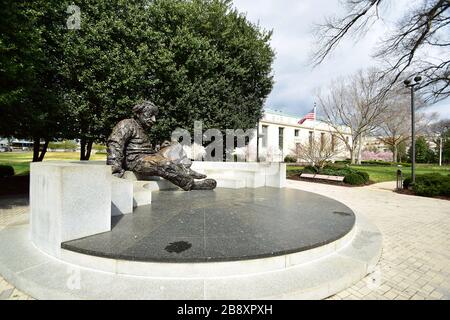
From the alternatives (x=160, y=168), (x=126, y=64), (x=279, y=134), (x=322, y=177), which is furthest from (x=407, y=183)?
(x=279, y=134)

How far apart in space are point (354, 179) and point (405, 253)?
37.3 ft

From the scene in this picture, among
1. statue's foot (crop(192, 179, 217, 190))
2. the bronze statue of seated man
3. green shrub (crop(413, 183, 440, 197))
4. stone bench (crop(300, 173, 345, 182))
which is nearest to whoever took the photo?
the bronze statue of seated man

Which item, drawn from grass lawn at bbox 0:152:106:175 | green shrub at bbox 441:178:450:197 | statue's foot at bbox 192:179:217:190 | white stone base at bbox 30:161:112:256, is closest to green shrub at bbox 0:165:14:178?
grass lawn at bbox 0:152:106:175

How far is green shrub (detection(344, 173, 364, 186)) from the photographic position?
571 inches

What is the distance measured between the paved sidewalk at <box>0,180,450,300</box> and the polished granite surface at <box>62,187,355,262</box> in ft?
2.49

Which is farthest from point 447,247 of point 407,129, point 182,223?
point 407,129

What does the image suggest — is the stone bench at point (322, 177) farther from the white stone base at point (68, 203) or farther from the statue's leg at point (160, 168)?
the white stone base at point (68, 203)

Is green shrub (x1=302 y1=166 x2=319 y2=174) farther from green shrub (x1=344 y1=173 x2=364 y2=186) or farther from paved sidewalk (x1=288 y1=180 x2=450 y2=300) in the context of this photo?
paved sidewalk (x1=288 y1=180 x2=450 y2=300)

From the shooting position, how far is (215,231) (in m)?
3.91

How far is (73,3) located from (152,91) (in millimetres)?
5479

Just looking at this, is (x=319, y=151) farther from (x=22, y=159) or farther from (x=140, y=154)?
(x=22, y=159)
